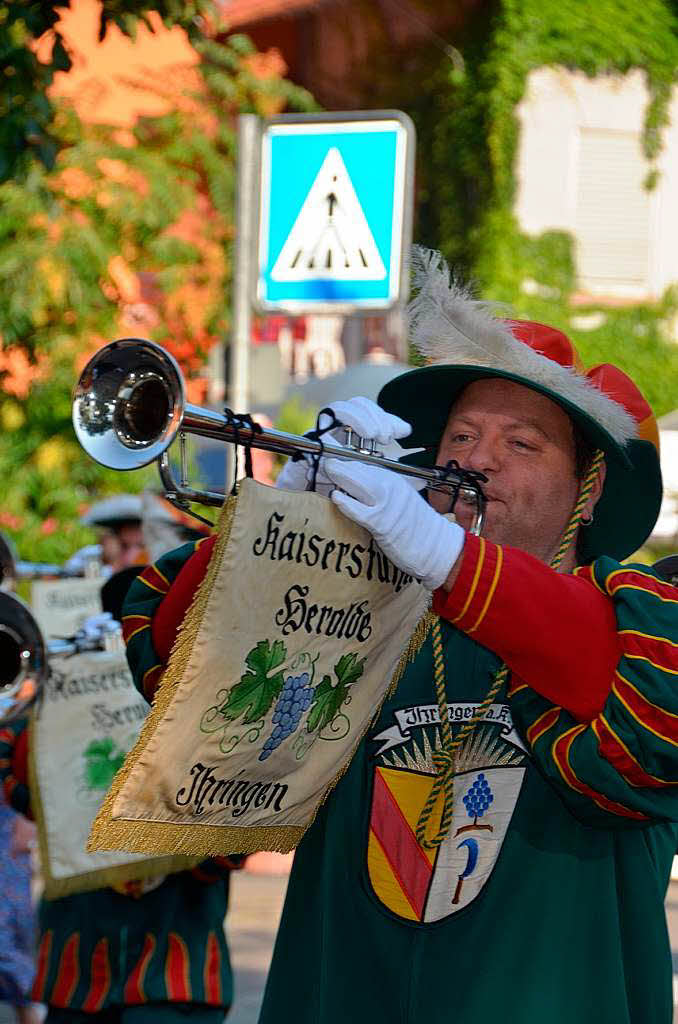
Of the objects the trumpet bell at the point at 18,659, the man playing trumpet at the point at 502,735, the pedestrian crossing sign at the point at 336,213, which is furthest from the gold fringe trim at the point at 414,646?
the pedestrian crossing sign at the point at 336,213

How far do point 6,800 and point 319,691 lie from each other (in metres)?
3.20

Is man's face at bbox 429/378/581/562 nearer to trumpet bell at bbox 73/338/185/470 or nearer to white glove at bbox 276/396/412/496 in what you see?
white glove at bbox 276/396/412/496

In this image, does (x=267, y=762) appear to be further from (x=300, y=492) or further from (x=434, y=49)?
(x=434, y=49)

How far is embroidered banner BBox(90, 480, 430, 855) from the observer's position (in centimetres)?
248

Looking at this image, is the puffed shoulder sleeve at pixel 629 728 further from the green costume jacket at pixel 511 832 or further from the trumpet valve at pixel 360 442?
the trumpet valve at pixel 360 442

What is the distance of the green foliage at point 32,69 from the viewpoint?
5105mm

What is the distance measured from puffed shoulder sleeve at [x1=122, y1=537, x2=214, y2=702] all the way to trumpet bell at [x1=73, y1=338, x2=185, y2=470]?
0.43 m

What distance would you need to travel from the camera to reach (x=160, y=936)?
16.5 ft

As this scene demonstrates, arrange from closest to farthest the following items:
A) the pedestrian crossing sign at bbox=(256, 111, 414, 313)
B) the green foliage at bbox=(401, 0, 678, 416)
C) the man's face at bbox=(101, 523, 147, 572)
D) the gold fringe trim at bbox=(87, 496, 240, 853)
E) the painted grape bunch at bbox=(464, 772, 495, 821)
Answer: the gold fringe trim at bbox=(87, 496, 240, 853) → the painted grape bunch at bbox=(464, 772, 495, 821) → the pedestrian crossing sign at bbox=(256, 111, 414, 313) → the man's face at bbox=(101, 523, 147, 572) → the green foliage at bbox=(401, 0, 678, 416)

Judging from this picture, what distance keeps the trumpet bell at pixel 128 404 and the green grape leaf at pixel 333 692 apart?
1.59ft

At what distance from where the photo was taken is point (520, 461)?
120 inches

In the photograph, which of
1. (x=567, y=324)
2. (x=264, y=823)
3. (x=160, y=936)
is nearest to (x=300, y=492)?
(x=264, y=823)

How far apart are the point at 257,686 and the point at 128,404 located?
19.6 inches

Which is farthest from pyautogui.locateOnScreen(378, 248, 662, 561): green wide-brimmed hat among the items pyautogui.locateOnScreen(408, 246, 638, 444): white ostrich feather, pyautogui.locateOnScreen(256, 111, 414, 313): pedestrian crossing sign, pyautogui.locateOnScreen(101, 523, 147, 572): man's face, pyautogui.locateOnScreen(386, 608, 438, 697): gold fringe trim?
pyautogui.locateOnScreen(101, 523, 147, 572): man's face
